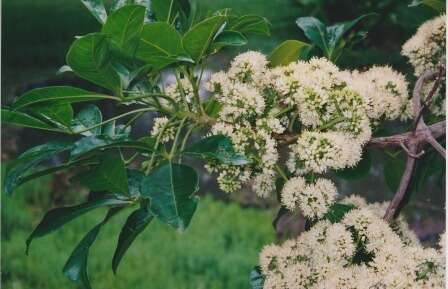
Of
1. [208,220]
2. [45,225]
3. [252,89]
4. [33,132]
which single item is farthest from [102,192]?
[33,132]

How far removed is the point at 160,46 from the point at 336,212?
30 centimetres

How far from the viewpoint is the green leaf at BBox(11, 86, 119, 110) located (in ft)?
2.61

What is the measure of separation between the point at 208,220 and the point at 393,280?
2.02m

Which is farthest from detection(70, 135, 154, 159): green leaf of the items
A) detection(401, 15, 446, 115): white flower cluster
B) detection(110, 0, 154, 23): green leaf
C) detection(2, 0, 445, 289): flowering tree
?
detection(401, 15, 446, 115): white flower cluster

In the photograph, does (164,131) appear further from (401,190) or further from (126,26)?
(401,190)

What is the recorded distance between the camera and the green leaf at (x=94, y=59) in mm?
712

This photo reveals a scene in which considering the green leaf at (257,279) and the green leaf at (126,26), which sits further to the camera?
the green leaf at (257,279)

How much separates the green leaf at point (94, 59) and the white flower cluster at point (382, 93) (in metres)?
0.27

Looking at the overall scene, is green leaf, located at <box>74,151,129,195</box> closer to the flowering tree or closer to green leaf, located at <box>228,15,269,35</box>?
the flowering tree

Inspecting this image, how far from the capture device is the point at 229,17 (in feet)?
2.75

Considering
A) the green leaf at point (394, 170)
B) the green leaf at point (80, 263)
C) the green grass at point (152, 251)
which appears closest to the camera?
the green leaf at point (80, 263)

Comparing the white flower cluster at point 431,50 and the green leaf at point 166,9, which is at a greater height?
the green leaf at point 166,9

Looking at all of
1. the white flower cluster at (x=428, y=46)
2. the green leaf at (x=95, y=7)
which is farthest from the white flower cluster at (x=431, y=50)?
the green leaf at (x=95, y=7)

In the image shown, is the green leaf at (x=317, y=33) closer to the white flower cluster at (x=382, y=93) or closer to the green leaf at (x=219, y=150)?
the white flower cluster at (x=382, y=93)
